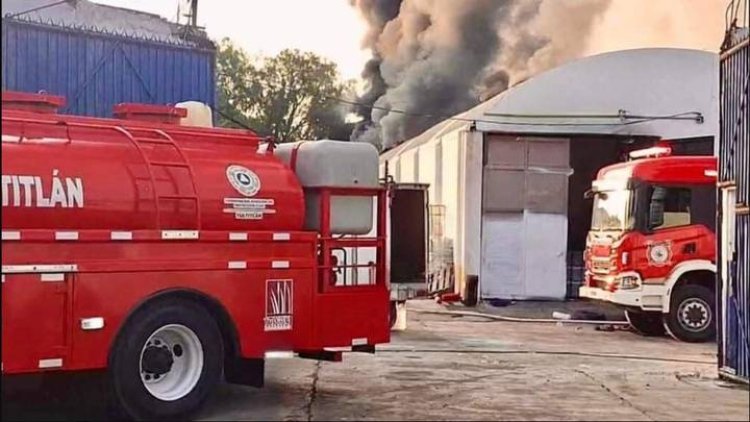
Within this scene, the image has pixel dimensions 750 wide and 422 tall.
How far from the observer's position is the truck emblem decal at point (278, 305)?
9.12 metres

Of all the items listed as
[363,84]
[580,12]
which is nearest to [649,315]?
[580,12]

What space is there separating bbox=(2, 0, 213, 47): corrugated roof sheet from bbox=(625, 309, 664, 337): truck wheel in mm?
8505

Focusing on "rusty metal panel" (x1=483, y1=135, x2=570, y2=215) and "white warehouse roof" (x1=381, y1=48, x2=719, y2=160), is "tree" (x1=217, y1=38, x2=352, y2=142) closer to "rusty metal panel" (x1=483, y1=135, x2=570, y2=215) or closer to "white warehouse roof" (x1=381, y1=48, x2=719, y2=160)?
"white warehouse roof" (x1=381, y1=48, x2=719, y2=160)

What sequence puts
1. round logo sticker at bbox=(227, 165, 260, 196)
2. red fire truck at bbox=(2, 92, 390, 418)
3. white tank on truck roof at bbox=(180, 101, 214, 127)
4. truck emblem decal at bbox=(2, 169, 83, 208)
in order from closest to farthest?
truck emblem decal at bbox=(2, 169, 83, 208), red fire truck at bbox=(2, 92, 390, 418), round logo sticker at bbox=(227, 165, 260, 196), white tank on truck roof at bbox=(180, 101, 214, 127)

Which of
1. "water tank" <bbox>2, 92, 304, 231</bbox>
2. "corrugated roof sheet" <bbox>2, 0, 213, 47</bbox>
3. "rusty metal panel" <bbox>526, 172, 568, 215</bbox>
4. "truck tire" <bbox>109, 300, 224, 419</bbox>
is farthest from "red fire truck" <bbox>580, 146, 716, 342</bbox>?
"truck tire" <bbox>109, 300, 224, 419</bbox>

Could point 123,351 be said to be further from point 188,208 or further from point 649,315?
point 649,315

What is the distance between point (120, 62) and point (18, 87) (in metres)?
1.57

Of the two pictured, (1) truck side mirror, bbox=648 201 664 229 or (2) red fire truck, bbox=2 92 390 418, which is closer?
(2) red fire truck, bbox=2 92 390 418

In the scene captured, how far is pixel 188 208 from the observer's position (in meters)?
8.71

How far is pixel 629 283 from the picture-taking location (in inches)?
656

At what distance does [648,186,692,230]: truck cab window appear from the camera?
16.6m

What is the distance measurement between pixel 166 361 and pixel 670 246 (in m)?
10.3

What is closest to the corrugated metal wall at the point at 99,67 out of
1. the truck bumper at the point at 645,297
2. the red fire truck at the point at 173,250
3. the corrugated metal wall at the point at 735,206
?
the red fire truck at the point at 173,250

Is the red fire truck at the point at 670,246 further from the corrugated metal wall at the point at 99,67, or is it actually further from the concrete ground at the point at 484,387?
the corrugated metal wall at the point at 99,67
